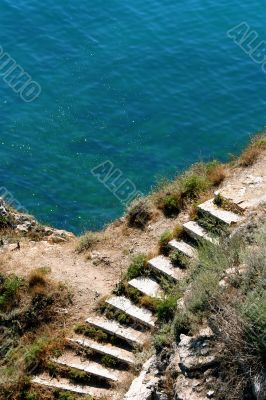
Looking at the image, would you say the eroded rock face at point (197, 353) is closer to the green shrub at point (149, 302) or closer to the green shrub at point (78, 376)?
the green shrub at point (149, 302)

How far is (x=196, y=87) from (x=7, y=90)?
674 cm

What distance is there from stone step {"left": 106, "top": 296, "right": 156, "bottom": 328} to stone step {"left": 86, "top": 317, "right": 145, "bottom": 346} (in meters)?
0.27

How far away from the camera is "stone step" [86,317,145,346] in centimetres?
1279

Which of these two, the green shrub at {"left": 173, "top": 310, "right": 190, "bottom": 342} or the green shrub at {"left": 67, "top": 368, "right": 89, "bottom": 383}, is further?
the green shrub at {"left": 67, "top": 368, "right": 89, "bottom": 383}

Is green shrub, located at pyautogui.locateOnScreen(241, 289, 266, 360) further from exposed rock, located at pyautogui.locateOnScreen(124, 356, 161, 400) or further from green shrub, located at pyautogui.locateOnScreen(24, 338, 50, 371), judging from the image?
green shrub, located at pyautogui.locateOnScreen(24, 338, 50, 371)

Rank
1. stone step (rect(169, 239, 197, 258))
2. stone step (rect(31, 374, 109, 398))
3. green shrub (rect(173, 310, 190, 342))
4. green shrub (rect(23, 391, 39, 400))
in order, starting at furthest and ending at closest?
stone step (rect(169, 239, 197, 258)) < green shrub (rect(23, 391, 39, 400)) < stone step (rect(31, 374, 109, 398)) < green shrub (rect(173, 310, 190, 342))

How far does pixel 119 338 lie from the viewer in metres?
13.1

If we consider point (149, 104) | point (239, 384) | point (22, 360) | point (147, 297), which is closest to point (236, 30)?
point (149, 104)

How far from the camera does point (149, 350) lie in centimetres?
1205

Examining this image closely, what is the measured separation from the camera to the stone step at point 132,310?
13.0 meters

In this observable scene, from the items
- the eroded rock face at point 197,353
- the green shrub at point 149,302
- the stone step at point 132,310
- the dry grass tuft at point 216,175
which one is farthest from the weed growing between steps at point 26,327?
the dry grass tuft at point 216,175

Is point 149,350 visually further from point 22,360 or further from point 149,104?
point 149,104

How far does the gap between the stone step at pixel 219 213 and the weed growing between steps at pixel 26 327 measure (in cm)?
370

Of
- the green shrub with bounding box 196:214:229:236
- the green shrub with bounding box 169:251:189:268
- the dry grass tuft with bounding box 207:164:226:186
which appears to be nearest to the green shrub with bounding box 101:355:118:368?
the green shrub with bounding box 169:251:189:268
